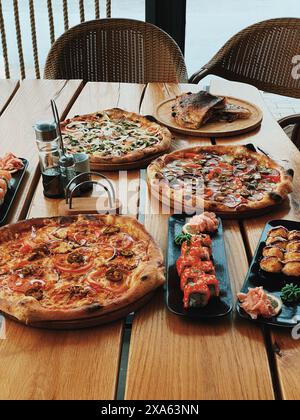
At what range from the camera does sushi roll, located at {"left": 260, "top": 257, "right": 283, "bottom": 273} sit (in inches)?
55.3

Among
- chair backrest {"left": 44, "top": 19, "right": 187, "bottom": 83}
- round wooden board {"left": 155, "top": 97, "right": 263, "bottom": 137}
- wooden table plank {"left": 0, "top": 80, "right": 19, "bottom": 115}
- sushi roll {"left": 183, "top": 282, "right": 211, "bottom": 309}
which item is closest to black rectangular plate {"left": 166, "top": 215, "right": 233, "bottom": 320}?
sushi roll {"left": 183, "top": 282, "right": 211, "bottom": 309}

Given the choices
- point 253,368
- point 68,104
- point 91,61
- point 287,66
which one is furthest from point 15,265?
point 287,66

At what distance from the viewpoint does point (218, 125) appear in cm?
238

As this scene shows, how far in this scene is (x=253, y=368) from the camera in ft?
3.79

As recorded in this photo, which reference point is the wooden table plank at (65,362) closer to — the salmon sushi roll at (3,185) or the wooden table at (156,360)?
the wooden table at (156,360)

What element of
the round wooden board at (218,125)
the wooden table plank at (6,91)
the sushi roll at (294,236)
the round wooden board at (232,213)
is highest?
the sushi roll at (294,236)

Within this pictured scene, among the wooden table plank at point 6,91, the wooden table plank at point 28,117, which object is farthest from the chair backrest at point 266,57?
the wooden table plank at point 6,91

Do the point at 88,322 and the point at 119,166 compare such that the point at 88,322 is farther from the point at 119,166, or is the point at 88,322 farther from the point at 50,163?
the point at 119,166

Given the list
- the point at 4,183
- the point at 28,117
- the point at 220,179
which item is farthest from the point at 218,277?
the point at 28,117

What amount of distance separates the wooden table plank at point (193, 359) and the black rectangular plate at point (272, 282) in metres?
0.06

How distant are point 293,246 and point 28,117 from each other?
5.03 feet

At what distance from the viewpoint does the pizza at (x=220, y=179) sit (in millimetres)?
1742
